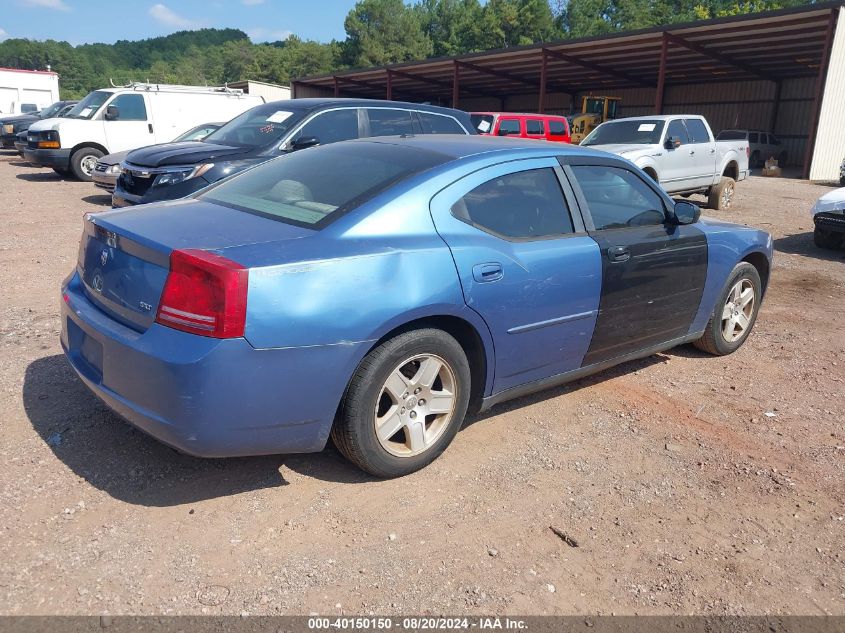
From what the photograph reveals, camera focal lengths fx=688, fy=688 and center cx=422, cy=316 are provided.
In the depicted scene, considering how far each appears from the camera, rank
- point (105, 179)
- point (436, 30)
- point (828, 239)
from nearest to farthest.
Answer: point (828, 239)
point (105, 179)
point (436, 30)

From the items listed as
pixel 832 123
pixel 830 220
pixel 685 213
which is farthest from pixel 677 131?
pixel 832 123

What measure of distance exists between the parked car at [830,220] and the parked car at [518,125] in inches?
309

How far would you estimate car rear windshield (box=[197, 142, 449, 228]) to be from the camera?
3.33 meters

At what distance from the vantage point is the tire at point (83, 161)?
584 inches

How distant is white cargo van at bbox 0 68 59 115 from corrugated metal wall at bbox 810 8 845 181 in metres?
32.1

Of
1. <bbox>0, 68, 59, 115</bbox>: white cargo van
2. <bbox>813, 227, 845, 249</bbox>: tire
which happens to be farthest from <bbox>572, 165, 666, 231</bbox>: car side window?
<bbox>0, 68, 59, 115</bbox>: white cargo van

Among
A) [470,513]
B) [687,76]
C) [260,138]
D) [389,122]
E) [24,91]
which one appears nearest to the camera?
[470,513]

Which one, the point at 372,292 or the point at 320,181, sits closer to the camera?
the point at 372,292

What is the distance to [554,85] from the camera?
39.5m

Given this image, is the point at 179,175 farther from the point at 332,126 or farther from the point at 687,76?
the point at 687,76

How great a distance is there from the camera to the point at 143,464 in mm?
3312

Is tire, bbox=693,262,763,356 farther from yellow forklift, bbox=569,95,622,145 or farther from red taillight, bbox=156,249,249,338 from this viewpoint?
yellow forklift, bbox=569,95,622,145

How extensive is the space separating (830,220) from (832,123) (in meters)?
16.6

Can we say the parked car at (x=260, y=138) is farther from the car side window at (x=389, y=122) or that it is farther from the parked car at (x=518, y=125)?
the parked car at (x=518, y=125)
